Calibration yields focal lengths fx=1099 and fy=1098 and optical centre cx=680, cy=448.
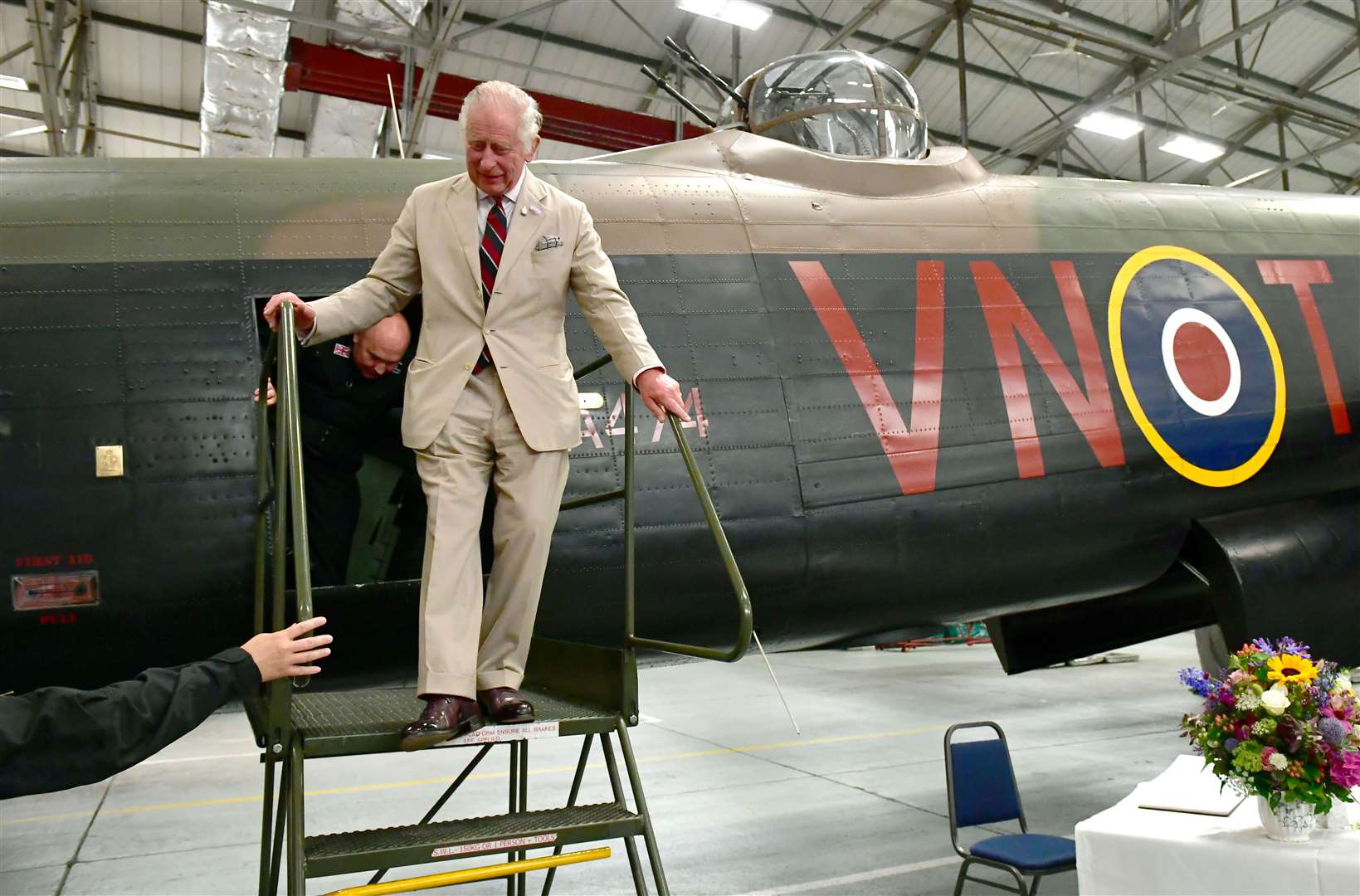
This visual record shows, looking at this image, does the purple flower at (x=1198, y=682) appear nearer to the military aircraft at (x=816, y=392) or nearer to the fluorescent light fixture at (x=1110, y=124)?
the military aircraft at (x=816, y=392)

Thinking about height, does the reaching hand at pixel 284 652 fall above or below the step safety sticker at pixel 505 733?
above

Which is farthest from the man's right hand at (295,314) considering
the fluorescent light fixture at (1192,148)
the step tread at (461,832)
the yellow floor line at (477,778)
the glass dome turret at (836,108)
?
the fluorescent light fixture at (1192,148)

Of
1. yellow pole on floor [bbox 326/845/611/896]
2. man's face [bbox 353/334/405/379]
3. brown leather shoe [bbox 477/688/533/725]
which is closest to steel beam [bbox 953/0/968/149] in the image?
man's face [bbox 353/334/405/379]

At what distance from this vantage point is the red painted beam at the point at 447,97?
14.6m

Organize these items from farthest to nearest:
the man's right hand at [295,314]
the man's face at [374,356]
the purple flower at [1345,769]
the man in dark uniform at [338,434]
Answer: the man in dark uniform at [338,434]
the man's face at [374,356]
the purple flower at [1345,769]
the man's right hand at [295,314]

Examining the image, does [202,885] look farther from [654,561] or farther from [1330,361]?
[1330,361]

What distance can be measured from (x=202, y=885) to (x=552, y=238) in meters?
5.75

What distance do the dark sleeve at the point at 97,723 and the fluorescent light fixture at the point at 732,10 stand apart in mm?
14071

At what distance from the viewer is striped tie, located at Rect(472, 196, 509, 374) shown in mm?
3545

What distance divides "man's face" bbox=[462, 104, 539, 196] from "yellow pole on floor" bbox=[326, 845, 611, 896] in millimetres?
2058

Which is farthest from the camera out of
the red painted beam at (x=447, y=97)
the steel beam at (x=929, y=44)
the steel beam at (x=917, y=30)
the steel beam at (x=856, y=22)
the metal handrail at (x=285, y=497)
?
the steel beam at (x=929, y=44)

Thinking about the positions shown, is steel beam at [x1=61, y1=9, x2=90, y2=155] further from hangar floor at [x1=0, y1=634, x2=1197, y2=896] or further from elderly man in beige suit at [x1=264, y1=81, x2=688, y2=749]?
elderly man in beige suit at [x1=264, y1=81, x2=688, y2=749]

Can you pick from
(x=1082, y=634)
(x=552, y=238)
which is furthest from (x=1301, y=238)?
(x=552, y=238)

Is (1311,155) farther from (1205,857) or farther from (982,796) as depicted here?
(1205,857)
